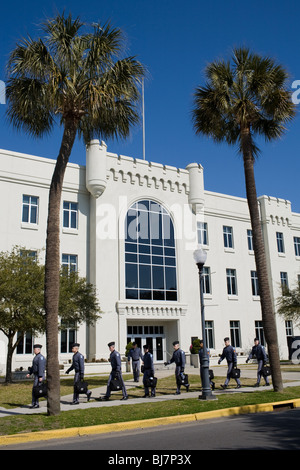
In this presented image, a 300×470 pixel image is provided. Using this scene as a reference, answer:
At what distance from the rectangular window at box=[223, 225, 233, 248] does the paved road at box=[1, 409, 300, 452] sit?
2825cm

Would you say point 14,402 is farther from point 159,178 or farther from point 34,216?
point 159,178

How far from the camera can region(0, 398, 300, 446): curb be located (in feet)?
27.8

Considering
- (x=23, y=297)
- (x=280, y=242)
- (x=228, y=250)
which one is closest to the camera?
(x=23, y=297)

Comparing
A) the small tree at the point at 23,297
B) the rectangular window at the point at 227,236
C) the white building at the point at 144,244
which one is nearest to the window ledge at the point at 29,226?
the white building at the point at 144,244

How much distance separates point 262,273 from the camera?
1498cm

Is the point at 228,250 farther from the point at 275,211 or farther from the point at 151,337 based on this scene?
the point at 151,337

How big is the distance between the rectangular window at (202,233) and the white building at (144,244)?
83 mm

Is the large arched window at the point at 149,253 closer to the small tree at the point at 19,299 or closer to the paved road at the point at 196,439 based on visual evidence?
the small tree at the point at 19,299

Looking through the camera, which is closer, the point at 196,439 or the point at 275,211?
the point at 196,439

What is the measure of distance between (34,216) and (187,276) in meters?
12.2

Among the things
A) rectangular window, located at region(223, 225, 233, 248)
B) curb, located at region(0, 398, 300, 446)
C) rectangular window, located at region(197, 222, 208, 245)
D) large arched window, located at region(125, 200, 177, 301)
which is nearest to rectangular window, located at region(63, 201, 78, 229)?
large arched window, located at region(125, 200, 177, 301)

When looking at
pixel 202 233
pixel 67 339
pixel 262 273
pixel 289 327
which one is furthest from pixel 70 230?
pixel 289 327

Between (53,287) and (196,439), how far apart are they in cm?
519

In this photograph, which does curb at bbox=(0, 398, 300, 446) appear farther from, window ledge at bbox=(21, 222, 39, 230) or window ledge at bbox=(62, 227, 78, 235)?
window ledge at bbox=(62, 227, 78, 235)
